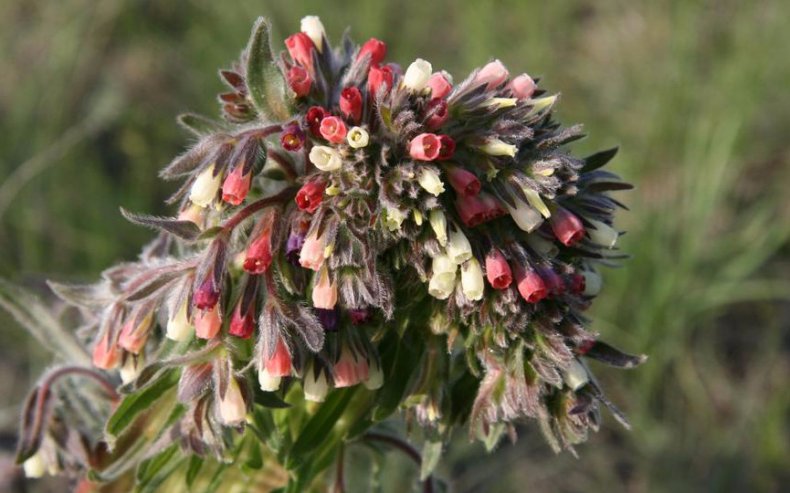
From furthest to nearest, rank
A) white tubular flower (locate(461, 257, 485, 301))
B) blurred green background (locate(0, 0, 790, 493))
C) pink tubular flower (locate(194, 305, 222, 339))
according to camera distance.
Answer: blurred green background (locate(0, 0, 790, 493)) → pink tubular flower (locate(194, 305, 222, 339)) → white tubular flower (locate(461, 257, 485, 301))

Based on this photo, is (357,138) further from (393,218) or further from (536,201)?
(536,201)

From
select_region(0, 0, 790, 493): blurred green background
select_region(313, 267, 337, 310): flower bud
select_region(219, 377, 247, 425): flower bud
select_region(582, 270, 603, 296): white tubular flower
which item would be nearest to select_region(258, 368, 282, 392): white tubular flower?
select_region(219, 377, 247, 425): flower bud

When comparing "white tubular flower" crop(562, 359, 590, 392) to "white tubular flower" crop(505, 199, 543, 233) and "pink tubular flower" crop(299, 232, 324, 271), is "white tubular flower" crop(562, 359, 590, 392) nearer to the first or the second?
"white tubular flower" crop(505, 199, 543, 233)

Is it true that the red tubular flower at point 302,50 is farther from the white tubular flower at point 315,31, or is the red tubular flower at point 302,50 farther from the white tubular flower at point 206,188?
the white tubular flower at point 206,188

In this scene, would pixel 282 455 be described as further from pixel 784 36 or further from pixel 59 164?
pixel 784 36

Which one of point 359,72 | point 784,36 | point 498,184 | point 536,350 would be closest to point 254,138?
point 359,72

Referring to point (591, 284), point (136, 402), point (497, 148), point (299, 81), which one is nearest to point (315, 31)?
point (299, 81)
